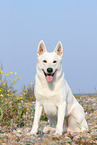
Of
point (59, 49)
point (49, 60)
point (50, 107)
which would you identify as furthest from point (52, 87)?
point (59, 49)

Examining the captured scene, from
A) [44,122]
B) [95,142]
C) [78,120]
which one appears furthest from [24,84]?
[95,142]

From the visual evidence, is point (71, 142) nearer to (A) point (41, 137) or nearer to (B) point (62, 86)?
(A) point (41, 137)

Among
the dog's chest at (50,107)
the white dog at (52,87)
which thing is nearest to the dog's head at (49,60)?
the white dog at (52,87)

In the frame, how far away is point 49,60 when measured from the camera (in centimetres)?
510

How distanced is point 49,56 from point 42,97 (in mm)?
953

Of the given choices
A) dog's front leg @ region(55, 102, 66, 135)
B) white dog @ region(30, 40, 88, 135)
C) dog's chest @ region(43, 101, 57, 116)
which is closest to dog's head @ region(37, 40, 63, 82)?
white dog @ region(30, 40, 88, 135)

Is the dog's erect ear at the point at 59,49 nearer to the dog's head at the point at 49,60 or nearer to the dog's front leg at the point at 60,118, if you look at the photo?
the dog's head at the point at 49,60

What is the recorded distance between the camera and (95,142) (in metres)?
5.05

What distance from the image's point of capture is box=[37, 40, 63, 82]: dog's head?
A: 5039mm

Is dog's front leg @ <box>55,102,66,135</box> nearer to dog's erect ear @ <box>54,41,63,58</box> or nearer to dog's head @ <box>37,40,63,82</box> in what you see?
dog's head @ <box>37,40,63,82</box>

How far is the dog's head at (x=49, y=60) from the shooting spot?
16.5 ft

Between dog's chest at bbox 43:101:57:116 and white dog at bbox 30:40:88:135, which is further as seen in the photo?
dog's chest at bbox 43:101:57:116

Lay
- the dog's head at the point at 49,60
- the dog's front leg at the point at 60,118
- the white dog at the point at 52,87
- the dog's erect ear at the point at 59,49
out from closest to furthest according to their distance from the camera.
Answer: the dog's head at the point at 49,60, the white dog at the point at 52,87, the dog's front leg at the point at 60,118, the dog's erect ear at the point at 59,49

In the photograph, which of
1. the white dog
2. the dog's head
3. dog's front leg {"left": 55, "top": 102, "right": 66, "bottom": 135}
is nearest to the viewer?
the dog's head
